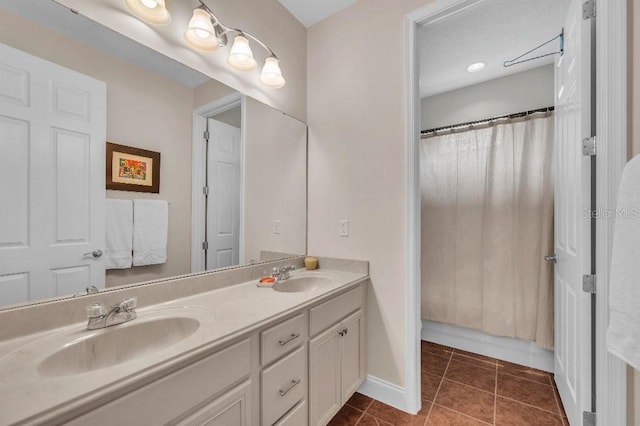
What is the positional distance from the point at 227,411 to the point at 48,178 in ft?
3.34

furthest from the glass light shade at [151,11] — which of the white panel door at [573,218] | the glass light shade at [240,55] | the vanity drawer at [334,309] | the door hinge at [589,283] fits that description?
the door hinge at [589,283]

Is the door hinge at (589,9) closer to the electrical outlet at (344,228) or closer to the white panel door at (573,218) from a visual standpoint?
the white panel door at (573,218)

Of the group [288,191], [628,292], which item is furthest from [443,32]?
[628,292]

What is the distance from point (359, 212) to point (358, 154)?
40 centimetres

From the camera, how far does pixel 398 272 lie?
67.2 inches

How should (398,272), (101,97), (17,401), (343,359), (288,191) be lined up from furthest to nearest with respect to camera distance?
(288,191), (398,272), (343,359), (101,97), (17,401)

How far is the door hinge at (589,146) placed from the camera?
1.15 m

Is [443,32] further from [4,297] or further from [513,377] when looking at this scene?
[4,297]

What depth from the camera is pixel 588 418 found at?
118cm

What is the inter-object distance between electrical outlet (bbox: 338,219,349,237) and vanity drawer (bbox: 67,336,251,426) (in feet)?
3.54

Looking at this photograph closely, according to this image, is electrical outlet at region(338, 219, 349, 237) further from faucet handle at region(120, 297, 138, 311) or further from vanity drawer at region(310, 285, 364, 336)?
faucet handle at region(120, 297, 138, 311)

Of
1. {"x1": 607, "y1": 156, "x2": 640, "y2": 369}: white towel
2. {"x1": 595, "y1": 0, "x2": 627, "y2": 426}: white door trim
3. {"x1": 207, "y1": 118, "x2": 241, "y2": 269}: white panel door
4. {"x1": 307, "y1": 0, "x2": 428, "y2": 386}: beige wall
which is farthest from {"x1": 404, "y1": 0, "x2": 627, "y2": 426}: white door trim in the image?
{"x1": 207, "y1": 118, "x2": 241, "y2": 269}: white panel door

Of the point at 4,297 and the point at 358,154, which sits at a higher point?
the point at 358,154

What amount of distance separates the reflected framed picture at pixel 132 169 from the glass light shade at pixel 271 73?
2.87ft
